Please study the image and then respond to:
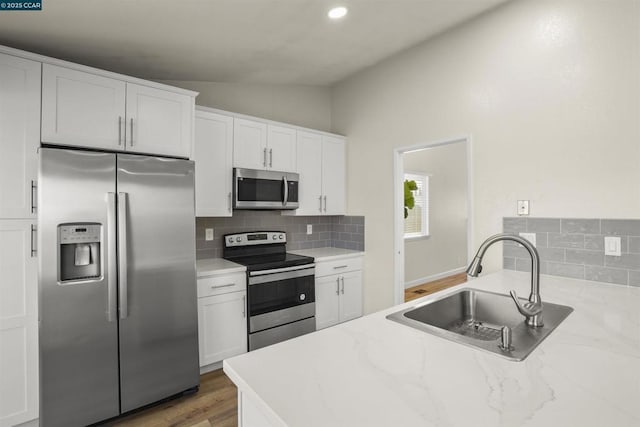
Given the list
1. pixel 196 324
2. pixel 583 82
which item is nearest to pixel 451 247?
pixel 583 82

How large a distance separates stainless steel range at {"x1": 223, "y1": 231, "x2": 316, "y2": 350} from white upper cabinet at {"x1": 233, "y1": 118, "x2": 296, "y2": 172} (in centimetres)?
74

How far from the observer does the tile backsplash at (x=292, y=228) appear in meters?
3.10

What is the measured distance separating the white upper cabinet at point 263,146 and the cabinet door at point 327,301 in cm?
123

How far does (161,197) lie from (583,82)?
9.36 ft

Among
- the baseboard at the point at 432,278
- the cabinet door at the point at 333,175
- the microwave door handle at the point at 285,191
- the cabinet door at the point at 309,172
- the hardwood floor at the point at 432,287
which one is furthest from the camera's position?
the baseboard at the point at 432,278

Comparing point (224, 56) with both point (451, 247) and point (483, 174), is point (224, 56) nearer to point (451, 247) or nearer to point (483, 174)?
point (483, 174)

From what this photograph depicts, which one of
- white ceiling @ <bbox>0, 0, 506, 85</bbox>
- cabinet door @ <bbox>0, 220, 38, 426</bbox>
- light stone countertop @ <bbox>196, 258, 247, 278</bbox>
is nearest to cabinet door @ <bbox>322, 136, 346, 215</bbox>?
white ceiling @ <bbox>0, 0, 506, 85</bbox>

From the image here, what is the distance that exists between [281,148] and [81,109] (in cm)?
169

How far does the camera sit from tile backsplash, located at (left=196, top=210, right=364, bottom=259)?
122 inches

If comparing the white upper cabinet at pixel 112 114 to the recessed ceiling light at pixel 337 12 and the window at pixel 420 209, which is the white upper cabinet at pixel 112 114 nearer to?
the recessed ceiling light at pixel 337 12

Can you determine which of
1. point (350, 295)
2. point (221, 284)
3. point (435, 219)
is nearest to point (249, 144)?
point (221, 284)

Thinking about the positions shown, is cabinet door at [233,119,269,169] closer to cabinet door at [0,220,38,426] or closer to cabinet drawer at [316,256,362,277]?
cabinet drawer at [316,256,362,277]

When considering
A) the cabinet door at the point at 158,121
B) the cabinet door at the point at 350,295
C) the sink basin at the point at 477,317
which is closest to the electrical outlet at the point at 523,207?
the sink basin at the point at 477,317

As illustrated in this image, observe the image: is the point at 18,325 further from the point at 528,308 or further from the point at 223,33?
the point at 528,308
